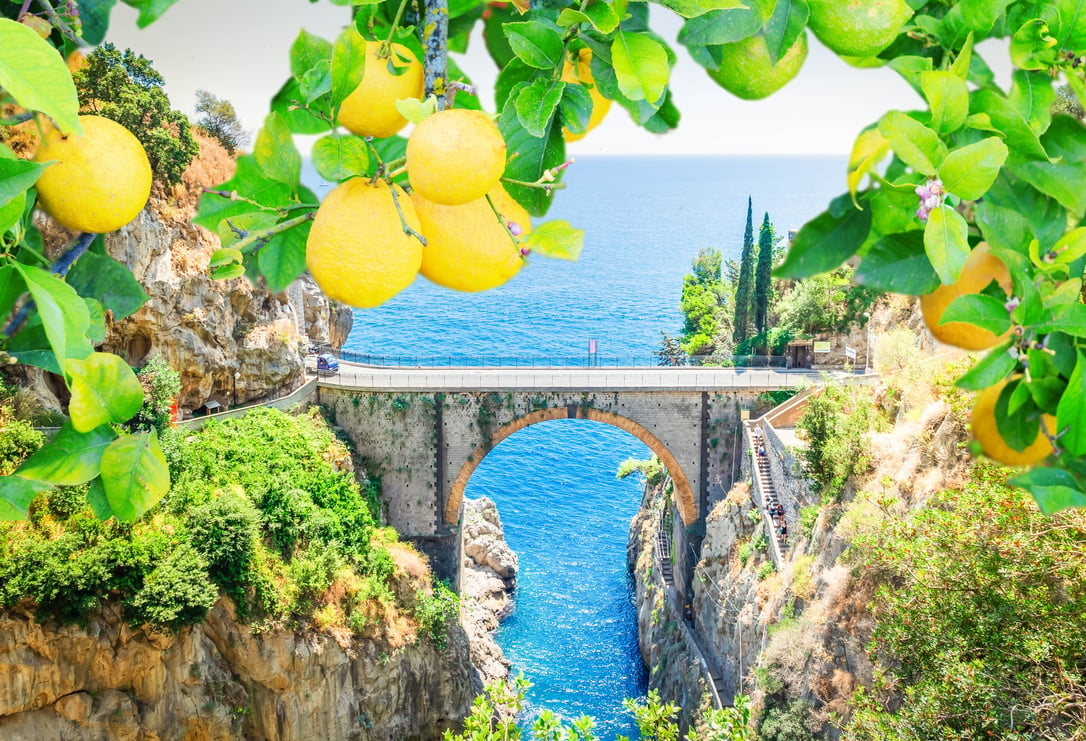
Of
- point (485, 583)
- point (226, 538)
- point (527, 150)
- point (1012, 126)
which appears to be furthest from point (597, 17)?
point (485, 583)

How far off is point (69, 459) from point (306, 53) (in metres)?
0.79

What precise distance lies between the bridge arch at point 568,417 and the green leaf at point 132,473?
1854 centimetres

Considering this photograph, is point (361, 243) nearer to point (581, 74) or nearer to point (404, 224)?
point (404, 224)

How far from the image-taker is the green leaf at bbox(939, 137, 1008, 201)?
1.05 m

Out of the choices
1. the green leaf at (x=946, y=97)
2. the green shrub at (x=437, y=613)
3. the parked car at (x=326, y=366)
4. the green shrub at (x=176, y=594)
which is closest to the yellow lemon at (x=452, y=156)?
the green leaf at (x=946, y=97)

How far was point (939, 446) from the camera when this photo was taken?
414 inches

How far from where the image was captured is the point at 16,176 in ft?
3.37

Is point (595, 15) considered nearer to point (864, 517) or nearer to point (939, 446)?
point (939, 446)

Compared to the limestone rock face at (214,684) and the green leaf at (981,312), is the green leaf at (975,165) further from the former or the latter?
the limestone rock face at (214,684)

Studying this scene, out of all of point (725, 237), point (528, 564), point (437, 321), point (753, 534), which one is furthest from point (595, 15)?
point (725, 237)

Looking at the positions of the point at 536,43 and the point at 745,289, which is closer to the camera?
the point at 536,43

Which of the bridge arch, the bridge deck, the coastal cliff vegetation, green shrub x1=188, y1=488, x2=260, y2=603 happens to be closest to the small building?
the bridge deck

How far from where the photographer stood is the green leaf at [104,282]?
1492 mm

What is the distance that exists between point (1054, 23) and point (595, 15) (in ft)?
2.51
